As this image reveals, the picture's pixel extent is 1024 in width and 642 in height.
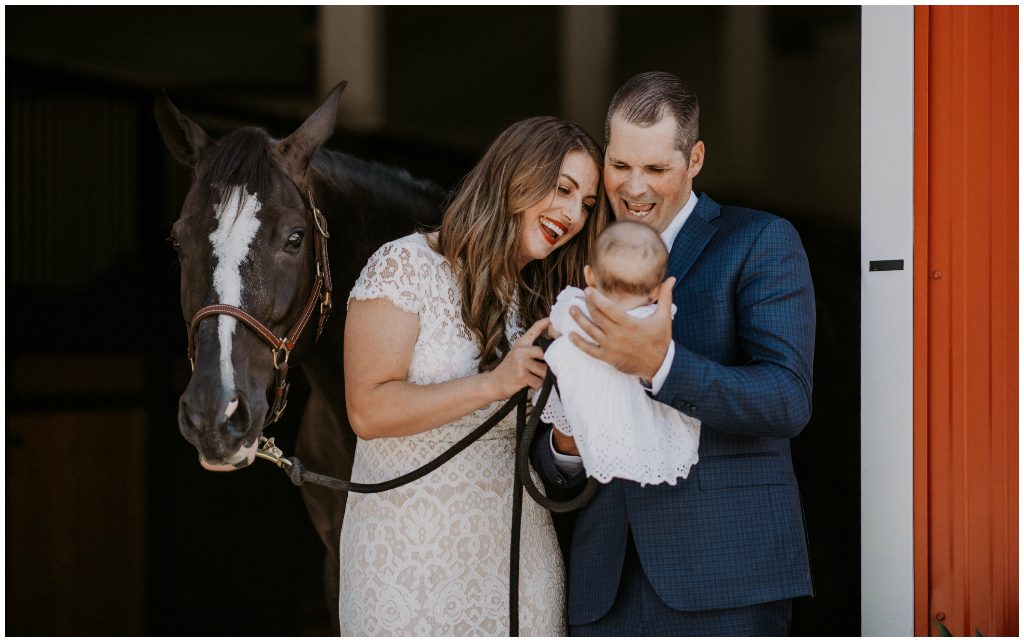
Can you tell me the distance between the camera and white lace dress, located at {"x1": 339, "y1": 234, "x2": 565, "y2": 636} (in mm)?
1793

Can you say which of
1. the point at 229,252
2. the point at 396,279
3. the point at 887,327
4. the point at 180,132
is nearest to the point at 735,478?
the point at 396,279

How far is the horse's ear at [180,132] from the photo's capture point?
79.6 inches

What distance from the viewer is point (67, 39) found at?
3264mm

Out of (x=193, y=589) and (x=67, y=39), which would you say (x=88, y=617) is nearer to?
(x=193, y=589)

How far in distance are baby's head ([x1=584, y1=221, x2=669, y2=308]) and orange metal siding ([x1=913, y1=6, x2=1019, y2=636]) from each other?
1189 millimetres

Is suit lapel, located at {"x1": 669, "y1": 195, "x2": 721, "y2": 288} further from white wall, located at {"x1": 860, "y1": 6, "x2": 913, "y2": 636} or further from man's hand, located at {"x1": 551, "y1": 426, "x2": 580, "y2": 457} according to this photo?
white wall, located at {"x1": 860, "y1": 6, "x2": 913, "y2": 636}

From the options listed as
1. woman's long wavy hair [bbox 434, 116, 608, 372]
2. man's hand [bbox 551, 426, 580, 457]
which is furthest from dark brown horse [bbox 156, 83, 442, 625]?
man's hand [bbox 551, 426, 580, 457]

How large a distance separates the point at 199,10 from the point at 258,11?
29cm

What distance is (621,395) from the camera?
151cm

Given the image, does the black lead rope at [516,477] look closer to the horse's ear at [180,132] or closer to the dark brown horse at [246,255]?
the dark brown horse at [246,255]

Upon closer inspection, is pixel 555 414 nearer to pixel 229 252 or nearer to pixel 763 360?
pixel 763 360

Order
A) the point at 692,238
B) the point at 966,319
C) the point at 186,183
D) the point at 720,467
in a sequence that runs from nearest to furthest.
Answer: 1. the point at 720,467
2. the point at 692,238
3. the point at 966,319
4. the point at 186,183

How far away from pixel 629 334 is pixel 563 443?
0.43 m

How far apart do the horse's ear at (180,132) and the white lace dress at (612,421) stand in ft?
3.75
